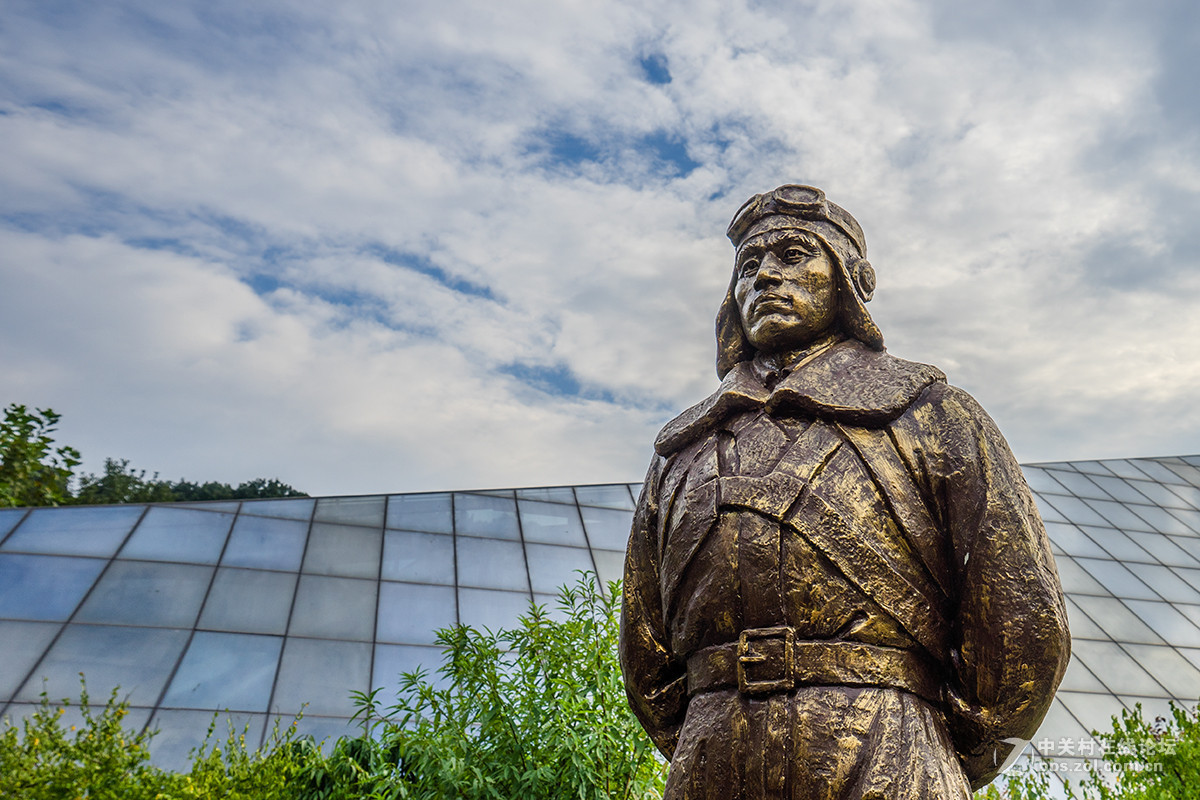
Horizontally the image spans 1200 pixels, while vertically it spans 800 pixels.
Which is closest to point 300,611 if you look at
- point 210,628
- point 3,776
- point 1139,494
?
point 210,628

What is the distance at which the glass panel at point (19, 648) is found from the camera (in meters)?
10.4

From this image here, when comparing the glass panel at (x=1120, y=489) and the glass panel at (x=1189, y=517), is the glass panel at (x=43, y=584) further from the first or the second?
the glass panel at (x=1189, y=517)

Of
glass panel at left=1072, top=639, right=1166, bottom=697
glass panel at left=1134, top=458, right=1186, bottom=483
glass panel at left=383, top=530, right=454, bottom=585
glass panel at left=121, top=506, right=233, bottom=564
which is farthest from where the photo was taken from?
glass panel at left=1134, top=458, right=1186, bottom=483

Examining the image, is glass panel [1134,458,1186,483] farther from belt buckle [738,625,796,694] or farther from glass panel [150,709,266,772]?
belt buckle [738,625,796,694]

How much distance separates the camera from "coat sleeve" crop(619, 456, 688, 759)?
9.78 ft

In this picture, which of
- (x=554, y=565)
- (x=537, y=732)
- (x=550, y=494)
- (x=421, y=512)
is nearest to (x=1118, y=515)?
(x=550, y=494)

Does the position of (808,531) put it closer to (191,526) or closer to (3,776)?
(3,776)

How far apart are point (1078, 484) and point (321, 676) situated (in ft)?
59.8

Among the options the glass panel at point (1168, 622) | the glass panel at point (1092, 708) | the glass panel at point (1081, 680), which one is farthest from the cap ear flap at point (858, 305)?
the glass panel at point (1168, 622)

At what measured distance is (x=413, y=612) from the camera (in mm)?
12961

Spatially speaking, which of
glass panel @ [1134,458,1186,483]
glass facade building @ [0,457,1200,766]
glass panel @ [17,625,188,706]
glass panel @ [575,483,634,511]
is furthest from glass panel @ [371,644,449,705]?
glass panel @ [1134,458,1186,483]

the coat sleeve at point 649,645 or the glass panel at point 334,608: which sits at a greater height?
the glass panel at point 334,608

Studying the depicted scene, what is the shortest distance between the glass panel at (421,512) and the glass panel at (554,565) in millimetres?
1463

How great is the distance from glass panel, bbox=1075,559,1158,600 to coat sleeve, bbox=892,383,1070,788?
17.4m
